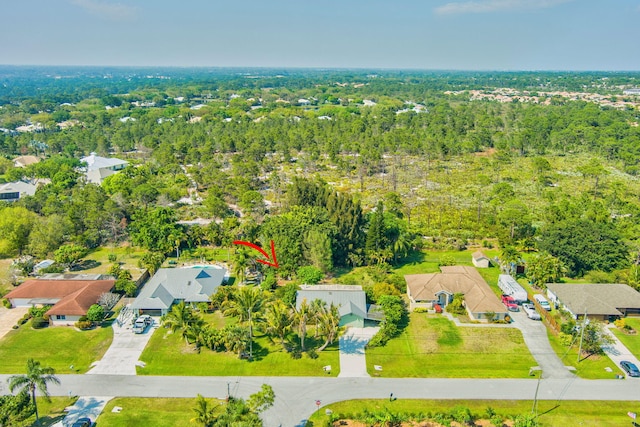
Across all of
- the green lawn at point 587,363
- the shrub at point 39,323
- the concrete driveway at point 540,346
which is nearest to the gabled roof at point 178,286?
the shrub at point 39,323

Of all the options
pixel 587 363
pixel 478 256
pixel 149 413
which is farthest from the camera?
pixel 478 256

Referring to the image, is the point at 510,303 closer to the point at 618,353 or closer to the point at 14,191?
the point at 618,353

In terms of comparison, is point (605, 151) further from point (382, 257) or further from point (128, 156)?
point (128, 156)

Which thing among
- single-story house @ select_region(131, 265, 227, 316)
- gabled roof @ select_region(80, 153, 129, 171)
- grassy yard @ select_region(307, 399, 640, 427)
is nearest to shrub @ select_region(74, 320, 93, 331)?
single-story house @ select_region(131, 265, 227, 316)

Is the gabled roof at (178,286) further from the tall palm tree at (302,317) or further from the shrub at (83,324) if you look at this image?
the tall palm tree at (302,317)

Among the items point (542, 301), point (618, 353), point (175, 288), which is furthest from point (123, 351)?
point (618, 353)

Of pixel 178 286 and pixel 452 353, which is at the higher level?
pixel 178 286

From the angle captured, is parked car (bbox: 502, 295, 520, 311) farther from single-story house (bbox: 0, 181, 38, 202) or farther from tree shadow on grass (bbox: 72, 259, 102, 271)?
single-story house (bbox: 0, 181, 38, 202)
